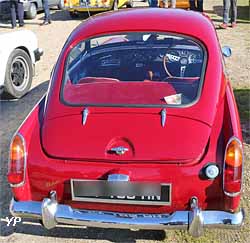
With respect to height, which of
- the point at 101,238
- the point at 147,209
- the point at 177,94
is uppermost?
the point at 177,94

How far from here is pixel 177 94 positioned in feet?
11.2

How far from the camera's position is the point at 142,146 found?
3057 mm

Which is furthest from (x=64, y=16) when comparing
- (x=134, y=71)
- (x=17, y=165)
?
(x=17, y=165)

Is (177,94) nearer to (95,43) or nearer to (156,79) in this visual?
(156,79)

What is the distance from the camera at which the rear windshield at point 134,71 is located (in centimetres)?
341

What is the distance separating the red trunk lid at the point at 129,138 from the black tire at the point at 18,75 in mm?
3613

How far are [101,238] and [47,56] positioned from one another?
22.0 ft

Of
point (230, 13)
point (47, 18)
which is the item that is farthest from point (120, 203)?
point (47, 18)

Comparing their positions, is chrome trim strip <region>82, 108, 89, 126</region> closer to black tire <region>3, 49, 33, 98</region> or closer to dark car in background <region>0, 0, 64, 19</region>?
black tire <region>3, 49, 33, 98</region>

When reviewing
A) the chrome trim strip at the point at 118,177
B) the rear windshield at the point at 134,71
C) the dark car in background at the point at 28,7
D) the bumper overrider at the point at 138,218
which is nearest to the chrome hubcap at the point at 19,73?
the rear windshield at the point at 134,71

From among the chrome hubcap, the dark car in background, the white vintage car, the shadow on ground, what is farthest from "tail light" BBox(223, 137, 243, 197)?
the shadow on ground

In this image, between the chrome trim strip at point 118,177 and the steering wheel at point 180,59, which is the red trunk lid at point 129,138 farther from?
the steering wheel at point 180,59

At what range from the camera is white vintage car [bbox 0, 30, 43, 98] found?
6516 mm

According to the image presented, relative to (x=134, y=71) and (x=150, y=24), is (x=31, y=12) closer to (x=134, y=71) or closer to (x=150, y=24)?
(x=150, y=24)
